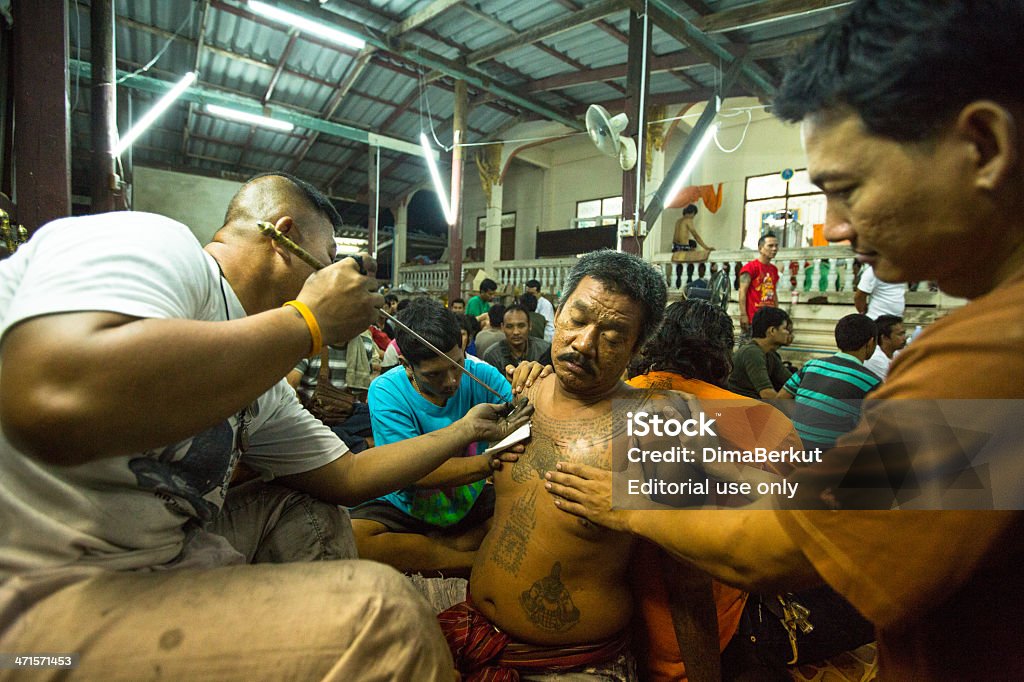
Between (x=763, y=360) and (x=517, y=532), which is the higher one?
(x=763, y=360)

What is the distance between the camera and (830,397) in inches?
111

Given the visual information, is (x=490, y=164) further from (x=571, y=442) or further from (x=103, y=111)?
(x=571, y=442)

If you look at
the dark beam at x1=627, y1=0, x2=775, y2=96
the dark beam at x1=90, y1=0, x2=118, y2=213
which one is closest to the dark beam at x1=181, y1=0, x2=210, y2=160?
the dark beam at x1=90, y1=0, x2=118, y2=213

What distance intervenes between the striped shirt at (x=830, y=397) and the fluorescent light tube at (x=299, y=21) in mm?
Result: 8194

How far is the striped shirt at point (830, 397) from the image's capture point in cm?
249

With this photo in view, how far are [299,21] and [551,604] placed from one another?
8.79 m

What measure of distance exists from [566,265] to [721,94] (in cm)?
517

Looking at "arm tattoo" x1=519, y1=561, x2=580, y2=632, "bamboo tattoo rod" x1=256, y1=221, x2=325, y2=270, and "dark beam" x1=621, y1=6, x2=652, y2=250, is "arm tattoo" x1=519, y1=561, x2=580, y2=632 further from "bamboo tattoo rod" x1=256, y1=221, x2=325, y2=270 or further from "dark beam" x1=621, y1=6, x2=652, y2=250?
"dark beam" x1=621, y1=6, x2=652, y2=250

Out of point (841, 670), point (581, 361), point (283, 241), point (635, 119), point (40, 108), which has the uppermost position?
point (635, 119)

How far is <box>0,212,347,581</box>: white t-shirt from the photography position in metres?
0.95

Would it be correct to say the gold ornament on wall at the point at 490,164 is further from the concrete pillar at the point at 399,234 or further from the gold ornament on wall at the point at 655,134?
the concrete pillar at the point at 399,234

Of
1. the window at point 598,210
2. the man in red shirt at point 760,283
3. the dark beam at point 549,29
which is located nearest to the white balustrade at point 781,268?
the window at point 598,210

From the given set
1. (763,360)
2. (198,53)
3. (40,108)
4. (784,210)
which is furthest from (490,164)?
(40,108)

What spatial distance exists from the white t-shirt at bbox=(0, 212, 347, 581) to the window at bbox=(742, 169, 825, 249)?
1292 cm
